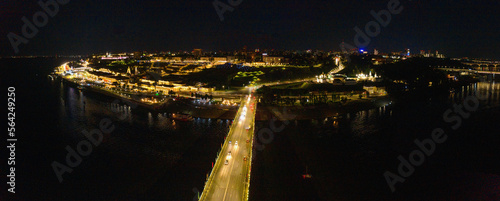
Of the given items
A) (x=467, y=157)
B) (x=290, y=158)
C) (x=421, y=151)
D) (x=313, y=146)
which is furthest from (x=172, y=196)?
(x=467, y=157)

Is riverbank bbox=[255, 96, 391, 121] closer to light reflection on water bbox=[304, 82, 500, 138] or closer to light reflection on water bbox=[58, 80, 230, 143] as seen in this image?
light reflection on water bbox=[304, 82, 500, 138]

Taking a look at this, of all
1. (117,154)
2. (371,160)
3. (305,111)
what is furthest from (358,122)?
(117,154)

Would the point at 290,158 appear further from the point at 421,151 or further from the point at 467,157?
the point at 467,157

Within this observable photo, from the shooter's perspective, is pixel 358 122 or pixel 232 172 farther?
pixel 358 122

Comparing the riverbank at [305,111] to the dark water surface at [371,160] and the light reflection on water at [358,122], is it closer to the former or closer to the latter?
the light reflection on water at [358,122]

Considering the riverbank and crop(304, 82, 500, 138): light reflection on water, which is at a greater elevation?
the riverbank

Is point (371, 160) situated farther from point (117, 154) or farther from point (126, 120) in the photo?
point (126, 120)

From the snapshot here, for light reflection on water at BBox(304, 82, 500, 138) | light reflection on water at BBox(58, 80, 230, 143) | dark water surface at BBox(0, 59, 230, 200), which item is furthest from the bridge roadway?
light reflection on water at BBox(304, 82, 500, 138)

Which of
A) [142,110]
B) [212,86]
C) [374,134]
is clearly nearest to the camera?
[374,134]

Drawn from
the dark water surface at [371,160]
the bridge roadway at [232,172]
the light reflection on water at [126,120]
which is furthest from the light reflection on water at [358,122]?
the bridge roadway at [232,172]
